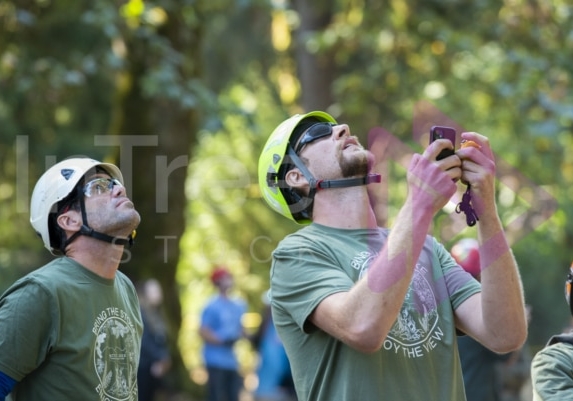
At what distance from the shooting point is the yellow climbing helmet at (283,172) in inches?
157

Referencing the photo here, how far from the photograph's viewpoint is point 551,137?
382 inches

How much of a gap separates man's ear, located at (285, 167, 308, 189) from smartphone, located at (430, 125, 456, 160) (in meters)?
0.78

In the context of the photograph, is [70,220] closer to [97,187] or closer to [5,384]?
[97,187]

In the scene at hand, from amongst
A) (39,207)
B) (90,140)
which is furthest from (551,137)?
(90,140)

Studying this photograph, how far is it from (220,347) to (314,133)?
28.8ft

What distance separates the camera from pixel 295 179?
397cm

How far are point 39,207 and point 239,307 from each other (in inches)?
319

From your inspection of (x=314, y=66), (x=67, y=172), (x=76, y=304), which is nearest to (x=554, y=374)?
(x=76, y=304)

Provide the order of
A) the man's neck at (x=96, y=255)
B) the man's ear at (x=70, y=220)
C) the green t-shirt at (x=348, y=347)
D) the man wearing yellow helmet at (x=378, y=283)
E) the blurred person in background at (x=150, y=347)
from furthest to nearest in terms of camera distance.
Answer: the blurred person in background at (x=150, y=347) < the man's ear at (x=70, y=220) < the man's neck at (x=96, y=255) < the green t-shirt at (x=348, y=347) < the man wearing yellow helmet at (x=378, y=283)

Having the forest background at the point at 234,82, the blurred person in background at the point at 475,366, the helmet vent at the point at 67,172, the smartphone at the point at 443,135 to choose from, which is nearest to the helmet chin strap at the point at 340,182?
the smartphone at the point at 443,135

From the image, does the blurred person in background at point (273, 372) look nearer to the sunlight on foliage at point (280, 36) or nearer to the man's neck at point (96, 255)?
the man's neck at point (96, 255)

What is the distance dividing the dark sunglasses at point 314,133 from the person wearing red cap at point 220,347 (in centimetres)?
860

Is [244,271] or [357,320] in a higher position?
[357,320]

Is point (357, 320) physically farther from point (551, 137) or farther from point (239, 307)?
point (239, 307)
